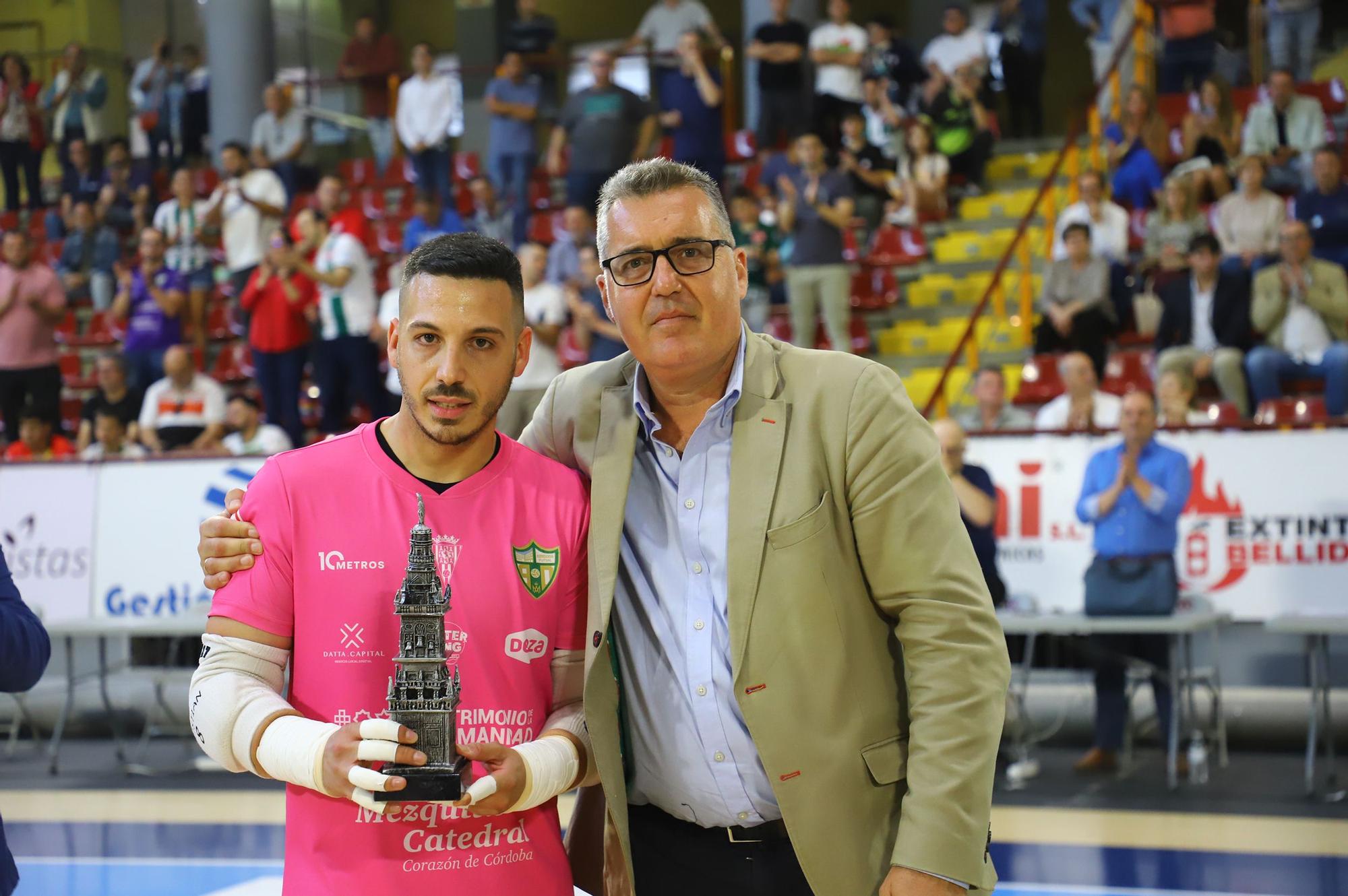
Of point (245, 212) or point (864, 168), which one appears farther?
point (864, 168)

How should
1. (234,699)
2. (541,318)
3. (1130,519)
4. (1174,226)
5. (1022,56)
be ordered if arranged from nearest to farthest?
(234,699), (1130,519), (541,318), (1174,226), (1022,56)

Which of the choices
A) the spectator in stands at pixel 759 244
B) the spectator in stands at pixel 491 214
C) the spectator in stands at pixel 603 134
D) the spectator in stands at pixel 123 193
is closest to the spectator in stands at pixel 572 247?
the spectator in stands at pixel 603 134

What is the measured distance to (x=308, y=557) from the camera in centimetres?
243

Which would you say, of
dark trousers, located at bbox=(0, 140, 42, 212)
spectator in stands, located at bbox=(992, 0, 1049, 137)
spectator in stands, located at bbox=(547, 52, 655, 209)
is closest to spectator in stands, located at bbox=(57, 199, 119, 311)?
dark trousers, located at bbox=(0, 140, 42, 212)

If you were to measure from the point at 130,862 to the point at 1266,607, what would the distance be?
20.1ft

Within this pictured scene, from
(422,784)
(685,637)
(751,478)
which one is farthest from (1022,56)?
(422,784)

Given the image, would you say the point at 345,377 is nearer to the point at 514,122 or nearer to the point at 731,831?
the point at 514,122

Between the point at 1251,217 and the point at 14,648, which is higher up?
the point at 1251,217

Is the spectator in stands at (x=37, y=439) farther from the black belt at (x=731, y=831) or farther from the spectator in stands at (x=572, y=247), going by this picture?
the black belt at (x=731, y=831)

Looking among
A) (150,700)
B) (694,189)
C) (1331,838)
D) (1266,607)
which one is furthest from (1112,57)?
(694,189)

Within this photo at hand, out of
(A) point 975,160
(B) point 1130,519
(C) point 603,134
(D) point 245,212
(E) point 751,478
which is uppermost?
(C) point 603,134

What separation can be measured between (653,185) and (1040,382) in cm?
832

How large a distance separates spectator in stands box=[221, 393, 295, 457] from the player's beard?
781 centimetres

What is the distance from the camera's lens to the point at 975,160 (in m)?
13.9
